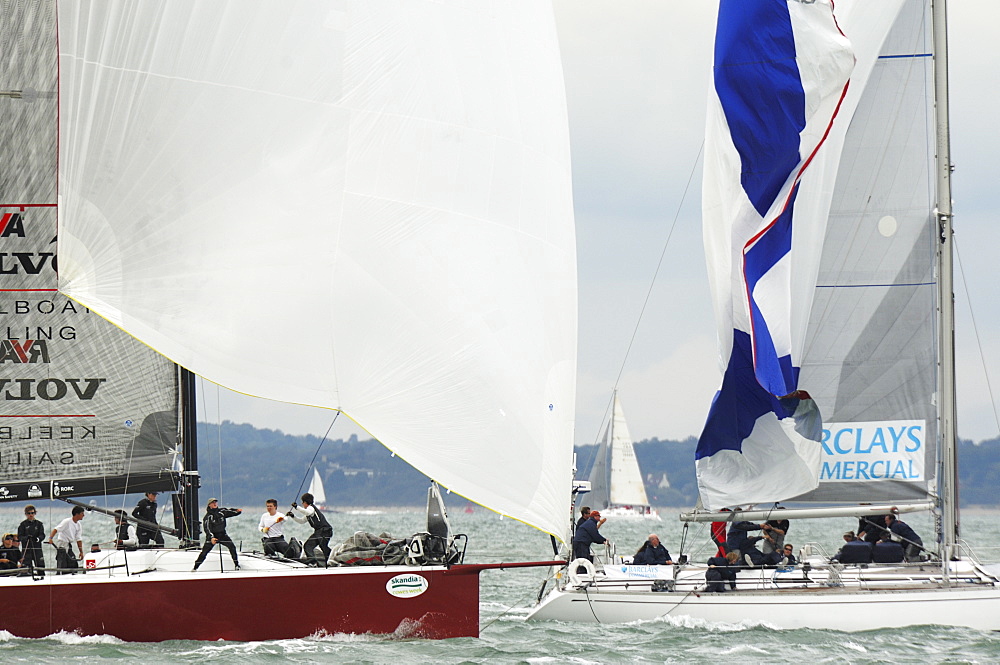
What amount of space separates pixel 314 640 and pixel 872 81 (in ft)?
31.3

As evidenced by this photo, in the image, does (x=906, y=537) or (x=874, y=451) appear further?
(x=906, y=537)

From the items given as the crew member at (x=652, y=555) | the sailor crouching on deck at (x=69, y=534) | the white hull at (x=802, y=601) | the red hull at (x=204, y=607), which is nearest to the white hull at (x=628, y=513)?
the crew member at (x=652, y=555)

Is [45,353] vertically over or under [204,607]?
over

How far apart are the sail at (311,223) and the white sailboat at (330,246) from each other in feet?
0.06

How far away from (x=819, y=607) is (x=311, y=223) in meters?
7.21

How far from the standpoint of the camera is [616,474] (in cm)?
6359

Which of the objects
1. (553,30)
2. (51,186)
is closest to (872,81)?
(553,30)

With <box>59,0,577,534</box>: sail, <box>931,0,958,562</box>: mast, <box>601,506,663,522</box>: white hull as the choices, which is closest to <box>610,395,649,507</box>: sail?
<box>601,506,663,522</box>: white hull

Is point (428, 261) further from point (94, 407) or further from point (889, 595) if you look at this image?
point (889, 595)

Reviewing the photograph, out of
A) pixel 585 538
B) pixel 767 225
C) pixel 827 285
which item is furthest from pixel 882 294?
pixel 585 538

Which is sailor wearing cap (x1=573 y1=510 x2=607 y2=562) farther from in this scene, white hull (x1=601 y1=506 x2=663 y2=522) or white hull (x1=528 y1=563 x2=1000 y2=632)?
white hull (x1=601 y1=506 x2=663 y2=522)

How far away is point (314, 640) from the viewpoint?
12.2 metres

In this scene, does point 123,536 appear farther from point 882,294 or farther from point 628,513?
point 628,513

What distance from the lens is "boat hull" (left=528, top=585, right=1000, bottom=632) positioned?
14.8 meters
